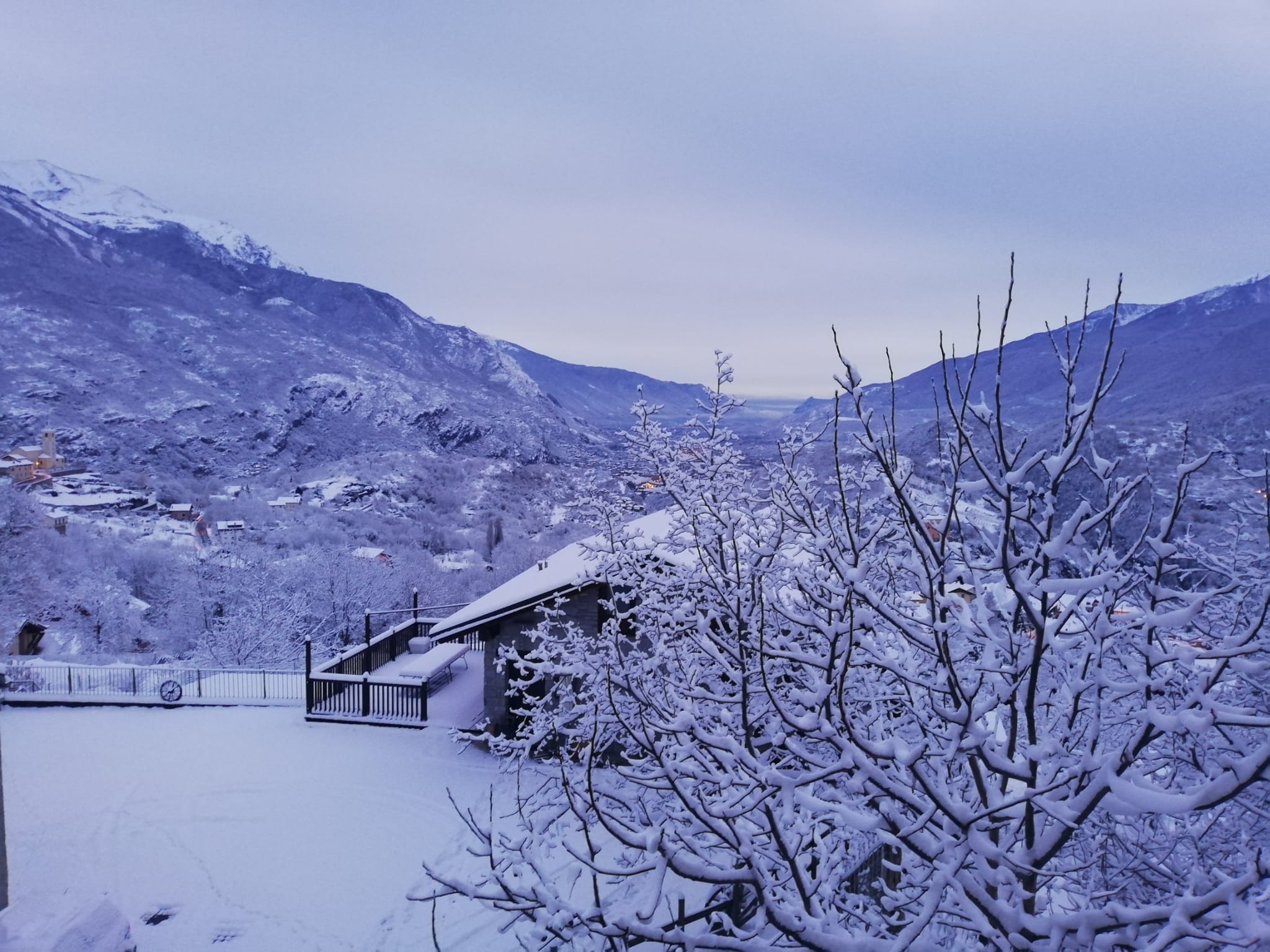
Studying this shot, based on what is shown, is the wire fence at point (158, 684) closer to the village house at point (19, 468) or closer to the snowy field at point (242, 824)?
the snowy field at point (242, 824)

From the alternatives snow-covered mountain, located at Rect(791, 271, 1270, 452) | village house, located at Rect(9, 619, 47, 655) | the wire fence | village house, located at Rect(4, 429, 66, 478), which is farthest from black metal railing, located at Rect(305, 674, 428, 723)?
village house, located at Rect(4, 429, 66, 478)

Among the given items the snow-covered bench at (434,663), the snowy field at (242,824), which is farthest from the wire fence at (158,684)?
the snow-covered bench at (434,663)

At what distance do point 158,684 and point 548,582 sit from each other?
1285 cm

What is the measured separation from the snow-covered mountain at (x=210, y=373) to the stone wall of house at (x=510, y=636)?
89.3 m

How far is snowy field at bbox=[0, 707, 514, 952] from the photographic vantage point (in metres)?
8.30

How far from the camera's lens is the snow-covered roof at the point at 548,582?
35.9ft

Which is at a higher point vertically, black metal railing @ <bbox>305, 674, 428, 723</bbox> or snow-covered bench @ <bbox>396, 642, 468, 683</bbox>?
snow-covered bench @ <bbox>396, 642, 468, 683</bbox>

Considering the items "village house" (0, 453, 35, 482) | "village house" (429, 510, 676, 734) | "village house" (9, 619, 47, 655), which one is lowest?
"village house" (9, 619, 47, 655)

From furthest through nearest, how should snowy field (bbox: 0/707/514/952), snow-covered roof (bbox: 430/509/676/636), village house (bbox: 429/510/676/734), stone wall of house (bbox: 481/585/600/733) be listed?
1. stone wall of house (bbox: 481/585/600/733)
2. village house (bbox: 429/510/676/734)
3. snow-covered roof (bbox: 430/509/676/636)
4. snowy field (bbox: 0/707/514/952)

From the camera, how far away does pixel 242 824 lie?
10711mm

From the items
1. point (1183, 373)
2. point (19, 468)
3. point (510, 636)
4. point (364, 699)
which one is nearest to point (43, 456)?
point (19, 468)

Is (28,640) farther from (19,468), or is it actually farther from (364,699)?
(19,468)

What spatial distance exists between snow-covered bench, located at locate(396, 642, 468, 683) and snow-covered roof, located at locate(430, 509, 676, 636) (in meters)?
1.64

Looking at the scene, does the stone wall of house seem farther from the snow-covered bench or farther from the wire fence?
the wire fence
